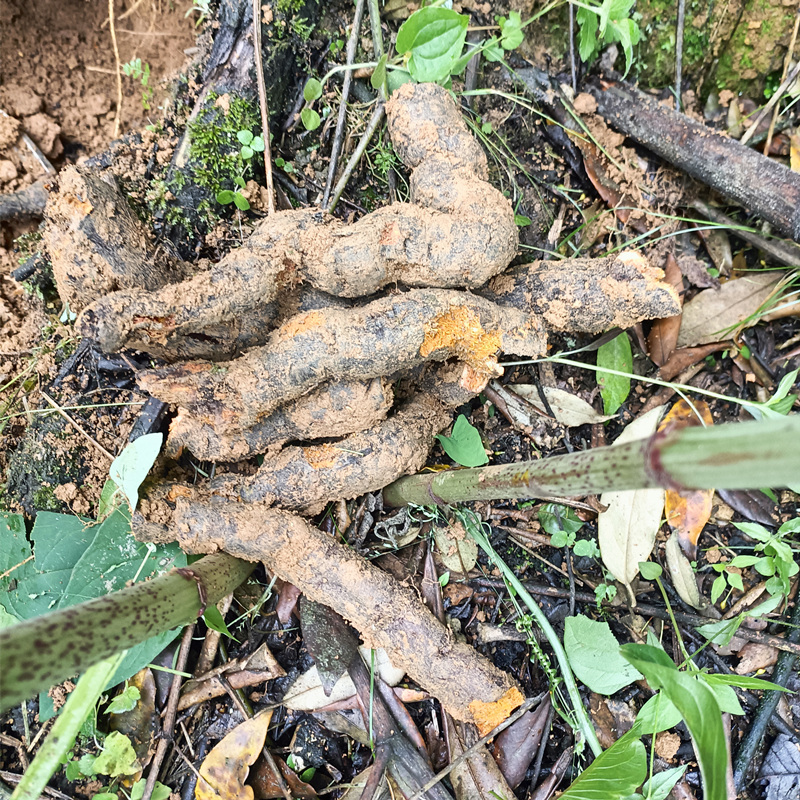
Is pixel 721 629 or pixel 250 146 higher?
pixel 250 146

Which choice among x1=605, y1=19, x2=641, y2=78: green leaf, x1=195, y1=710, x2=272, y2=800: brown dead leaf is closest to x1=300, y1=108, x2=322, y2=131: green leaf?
x1=605, y1=19, x2=641, y2=78: green leaf

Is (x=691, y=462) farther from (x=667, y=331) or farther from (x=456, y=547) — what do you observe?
(x=667, y=331)

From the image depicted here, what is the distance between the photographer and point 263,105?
1.85 metres

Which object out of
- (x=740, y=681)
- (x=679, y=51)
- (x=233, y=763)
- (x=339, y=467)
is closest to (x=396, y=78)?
(x=679, y=51)

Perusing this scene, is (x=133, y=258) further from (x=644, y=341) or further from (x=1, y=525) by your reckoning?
(x=644, y=341)

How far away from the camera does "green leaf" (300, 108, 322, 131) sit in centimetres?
188

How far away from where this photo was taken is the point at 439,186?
1683 mm

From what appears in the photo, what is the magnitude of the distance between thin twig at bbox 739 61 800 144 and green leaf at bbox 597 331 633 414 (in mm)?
831

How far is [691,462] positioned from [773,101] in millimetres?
1925

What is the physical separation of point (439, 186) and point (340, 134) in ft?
1.48

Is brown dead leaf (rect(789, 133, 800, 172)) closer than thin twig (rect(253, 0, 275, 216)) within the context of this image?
No

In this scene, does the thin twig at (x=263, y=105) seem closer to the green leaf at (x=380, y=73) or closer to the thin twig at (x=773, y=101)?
the green leaf at (x=380, y=73)

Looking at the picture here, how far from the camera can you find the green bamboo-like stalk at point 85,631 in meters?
0.86

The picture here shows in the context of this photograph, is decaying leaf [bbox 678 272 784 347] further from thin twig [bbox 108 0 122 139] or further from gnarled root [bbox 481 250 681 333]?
thin twig [bbox 108 0 122 139]
